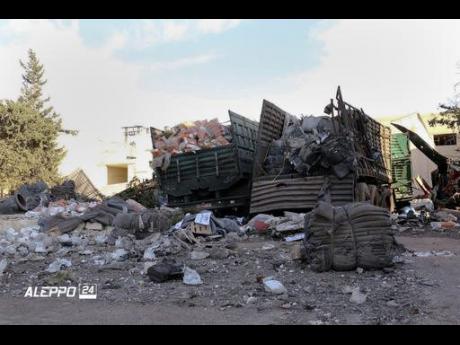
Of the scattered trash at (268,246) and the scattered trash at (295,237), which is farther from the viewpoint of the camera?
the scattered trash at (295,237)

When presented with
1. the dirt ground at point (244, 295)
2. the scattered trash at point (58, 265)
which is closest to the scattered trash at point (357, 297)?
the dirt ground at point (244, 295)

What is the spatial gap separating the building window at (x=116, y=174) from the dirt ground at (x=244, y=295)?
25.5 m

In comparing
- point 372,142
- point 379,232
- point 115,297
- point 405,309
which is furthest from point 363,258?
point 372,142

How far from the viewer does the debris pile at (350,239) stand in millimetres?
4570

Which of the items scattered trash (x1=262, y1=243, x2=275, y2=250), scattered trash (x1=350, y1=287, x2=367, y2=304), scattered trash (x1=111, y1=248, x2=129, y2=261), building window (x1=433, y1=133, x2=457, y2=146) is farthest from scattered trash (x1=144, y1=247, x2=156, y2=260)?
building window (x1=433, y1=133, x2=457, y2=146)

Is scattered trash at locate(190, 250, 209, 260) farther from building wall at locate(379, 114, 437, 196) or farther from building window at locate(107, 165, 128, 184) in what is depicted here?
building window at locate(107, 165, 128, 184)

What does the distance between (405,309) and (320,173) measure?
470cm

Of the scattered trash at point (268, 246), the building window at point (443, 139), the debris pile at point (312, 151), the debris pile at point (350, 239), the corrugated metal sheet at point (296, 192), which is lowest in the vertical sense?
the scattered trash at point (268, 246)

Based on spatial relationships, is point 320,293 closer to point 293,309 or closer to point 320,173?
point 293,309

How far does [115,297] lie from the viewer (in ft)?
13.9

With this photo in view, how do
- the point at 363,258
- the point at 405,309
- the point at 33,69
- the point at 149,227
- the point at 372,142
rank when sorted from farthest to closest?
the point at 33,69, the point at 372,142, the point at 149,227, the point at 363,258, the point at 405,309

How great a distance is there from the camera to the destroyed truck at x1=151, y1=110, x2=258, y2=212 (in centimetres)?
945

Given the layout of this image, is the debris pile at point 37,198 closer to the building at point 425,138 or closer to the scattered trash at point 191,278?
the scattered trash at point 191,278
